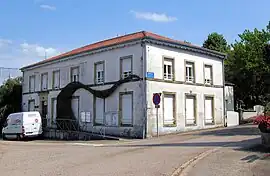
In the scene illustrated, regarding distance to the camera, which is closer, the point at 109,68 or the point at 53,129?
the point at 109,68

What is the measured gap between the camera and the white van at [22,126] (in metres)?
26.6

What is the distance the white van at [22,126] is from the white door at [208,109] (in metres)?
13.9

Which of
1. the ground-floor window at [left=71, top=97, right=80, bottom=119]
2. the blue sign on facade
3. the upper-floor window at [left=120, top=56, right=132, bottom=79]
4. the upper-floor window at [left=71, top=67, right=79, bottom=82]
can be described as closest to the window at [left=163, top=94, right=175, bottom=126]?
the blue sign on facade

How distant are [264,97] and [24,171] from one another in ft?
117

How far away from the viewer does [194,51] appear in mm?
27375

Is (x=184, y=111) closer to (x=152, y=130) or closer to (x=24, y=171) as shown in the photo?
(x=152, y=130)

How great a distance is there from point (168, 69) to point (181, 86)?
1762 millimetres

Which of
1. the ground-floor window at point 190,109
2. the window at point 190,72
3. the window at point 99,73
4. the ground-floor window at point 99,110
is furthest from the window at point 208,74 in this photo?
the ground-floor window at point 99,110

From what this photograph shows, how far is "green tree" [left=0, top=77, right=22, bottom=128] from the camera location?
125 feet

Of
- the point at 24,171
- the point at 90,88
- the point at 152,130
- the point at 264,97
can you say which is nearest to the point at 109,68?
the point at 90,88

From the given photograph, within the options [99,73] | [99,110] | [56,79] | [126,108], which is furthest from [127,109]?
[56,79]

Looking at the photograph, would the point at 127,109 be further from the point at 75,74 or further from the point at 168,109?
the point at 75,74

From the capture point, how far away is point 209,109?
2847 centimetres

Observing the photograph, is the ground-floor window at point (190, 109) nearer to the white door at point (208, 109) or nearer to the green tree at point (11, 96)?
the white door at point (208, 109)
